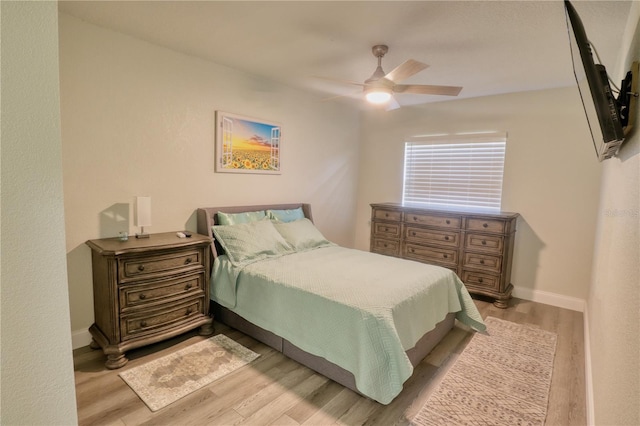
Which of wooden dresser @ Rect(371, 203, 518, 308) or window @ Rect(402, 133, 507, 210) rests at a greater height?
window @ Rect(402, 133, 507, 210)

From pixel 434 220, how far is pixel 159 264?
3177 mm

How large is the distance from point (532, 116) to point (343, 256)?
9.35ft

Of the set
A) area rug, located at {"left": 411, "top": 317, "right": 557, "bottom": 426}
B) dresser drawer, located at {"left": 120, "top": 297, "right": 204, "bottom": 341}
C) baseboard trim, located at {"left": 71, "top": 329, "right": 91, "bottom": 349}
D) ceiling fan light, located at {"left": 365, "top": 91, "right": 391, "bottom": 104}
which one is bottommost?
area rug, located at {"left": 411, "top": 317, "right": 557, "bottom": 426}

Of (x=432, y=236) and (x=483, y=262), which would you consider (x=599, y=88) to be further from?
(x=432, y=236)

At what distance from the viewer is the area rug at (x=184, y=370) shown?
207 centimetres

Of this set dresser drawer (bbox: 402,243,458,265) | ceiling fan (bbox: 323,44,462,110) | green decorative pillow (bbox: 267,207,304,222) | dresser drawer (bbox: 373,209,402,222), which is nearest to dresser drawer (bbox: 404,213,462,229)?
dresser drawer (bbox: 373,209,402,222)

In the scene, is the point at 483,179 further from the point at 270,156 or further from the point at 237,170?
the point at 237,170

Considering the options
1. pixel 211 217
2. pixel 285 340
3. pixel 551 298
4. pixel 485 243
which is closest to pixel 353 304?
pixel 285 340

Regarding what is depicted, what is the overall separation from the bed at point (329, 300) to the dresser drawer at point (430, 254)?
1.04 m

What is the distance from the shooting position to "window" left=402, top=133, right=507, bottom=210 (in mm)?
4109

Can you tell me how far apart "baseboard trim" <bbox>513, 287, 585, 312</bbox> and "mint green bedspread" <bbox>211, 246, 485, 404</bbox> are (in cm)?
144

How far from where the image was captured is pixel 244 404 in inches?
79.0

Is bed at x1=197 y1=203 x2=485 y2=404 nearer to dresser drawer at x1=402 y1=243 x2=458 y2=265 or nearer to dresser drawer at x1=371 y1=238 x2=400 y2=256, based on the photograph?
dresser drawer at x1=402 y1=243 x2=458 y2=265

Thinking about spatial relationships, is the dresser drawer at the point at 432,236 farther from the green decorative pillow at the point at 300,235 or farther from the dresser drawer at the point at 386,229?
the green decorative pillow at the point at 300,235
